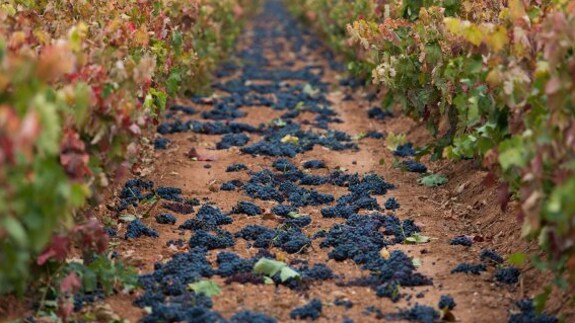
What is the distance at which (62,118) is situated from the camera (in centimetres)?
446

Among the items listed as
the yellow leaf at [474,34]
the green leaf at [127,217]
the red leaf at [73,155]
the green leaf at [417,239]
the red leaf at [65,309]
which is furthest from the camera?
the green leaf at [127,217]

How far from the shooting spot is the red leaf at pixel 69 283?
15.0ft

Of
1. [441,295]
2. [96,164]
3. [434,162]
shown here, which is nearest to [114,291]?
[96,164]

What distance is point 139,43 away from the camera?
6301 mm

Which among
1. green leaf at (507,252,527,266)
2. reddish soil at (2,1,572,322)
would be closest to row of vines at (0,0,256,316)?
reddish soil at (2,1,572,322)

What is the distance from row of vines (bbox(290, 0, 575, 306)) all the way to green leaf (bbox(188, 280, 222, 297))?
1.87 meters

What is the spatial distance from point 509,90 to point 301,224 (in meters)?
2.12

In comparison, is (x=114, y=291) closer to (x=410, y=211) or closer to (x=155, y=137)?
(x=410, y=211)

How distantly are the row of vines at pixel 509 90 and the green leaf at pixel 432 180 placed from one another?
0.78ft

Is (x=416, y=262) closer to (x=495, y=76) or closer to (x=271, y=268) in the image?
(x=271, y=268)

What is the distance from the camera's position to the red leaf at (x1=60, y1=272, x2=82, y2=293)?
15.0ft

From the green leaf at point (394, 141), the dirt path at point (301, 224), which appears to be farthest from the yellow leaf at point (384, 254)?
the green leaf at point (394, 141)

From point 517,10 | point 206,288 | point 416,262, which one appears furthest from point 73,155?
point 517,10

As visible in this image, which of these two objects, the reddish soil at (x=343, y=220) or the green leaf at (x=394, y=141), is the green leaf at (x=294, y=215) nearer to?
the reddish soil at (x=343, y=220)
